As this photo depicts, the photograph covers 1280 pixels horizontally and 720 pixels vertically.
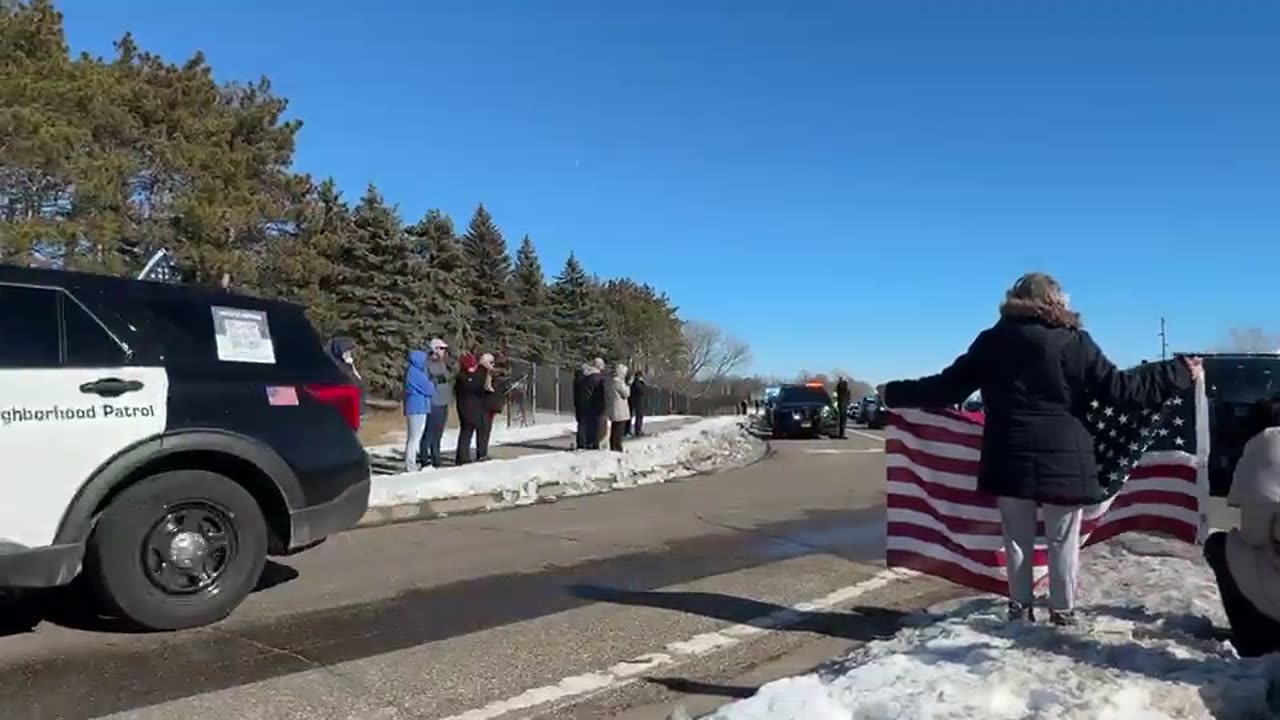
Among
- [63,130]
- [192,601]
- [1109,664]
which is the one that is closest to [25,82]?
[63,130]

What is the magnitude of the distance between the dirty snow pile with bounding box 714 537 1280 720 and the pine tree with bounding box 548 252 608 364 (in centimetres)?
7104

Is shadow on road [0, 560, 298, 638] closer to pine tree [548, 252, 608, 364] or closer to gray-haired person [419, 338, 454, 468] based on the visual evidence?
gray-haired person [419, 338, 454, 468]

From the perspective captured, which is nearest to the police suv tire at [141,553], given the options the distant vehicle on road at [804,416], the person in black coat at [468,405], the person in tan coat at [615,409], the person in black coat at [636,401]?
the person in black coat at [468,405]

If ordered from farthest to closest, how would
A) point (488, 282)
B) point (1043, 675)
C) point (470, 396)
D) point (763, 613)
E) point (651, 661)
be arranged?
point (488, 282)
point (470, 396)
point (763, 613)
point (651, 661)
point (1043, 675)

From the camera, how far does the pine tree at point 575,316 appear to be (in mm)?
77438

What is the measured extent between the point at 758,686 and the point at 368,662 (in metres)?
1.87

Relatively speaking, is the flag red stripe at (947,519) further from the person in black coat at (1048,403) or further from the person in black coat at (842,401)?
the person in black coat at (842,401)

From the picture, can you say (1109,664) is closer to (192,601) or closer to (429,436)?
(192,601)

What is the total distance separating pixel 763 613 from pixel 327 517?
8.61 feet

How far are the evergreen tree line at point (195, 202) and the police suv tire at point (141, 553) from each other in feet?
29.2

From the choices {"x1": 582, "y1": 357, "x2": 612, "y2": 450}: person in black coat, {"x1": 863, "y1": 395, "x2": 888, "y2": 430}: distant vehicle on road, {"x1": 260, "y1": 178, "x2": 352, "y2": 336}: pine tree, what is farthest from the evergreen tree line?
{"x1": 863, "y1": 395, "x2": 888, "y2": 430}: distant vehicle on road

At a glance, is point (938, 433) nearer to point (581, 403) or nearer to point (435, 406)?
point (435, 406)

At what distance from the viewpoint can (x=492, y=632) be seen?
5852mm

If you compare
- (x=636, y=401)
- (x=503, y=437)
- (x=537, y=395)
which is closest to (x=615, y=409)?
(x=503, y=437)
